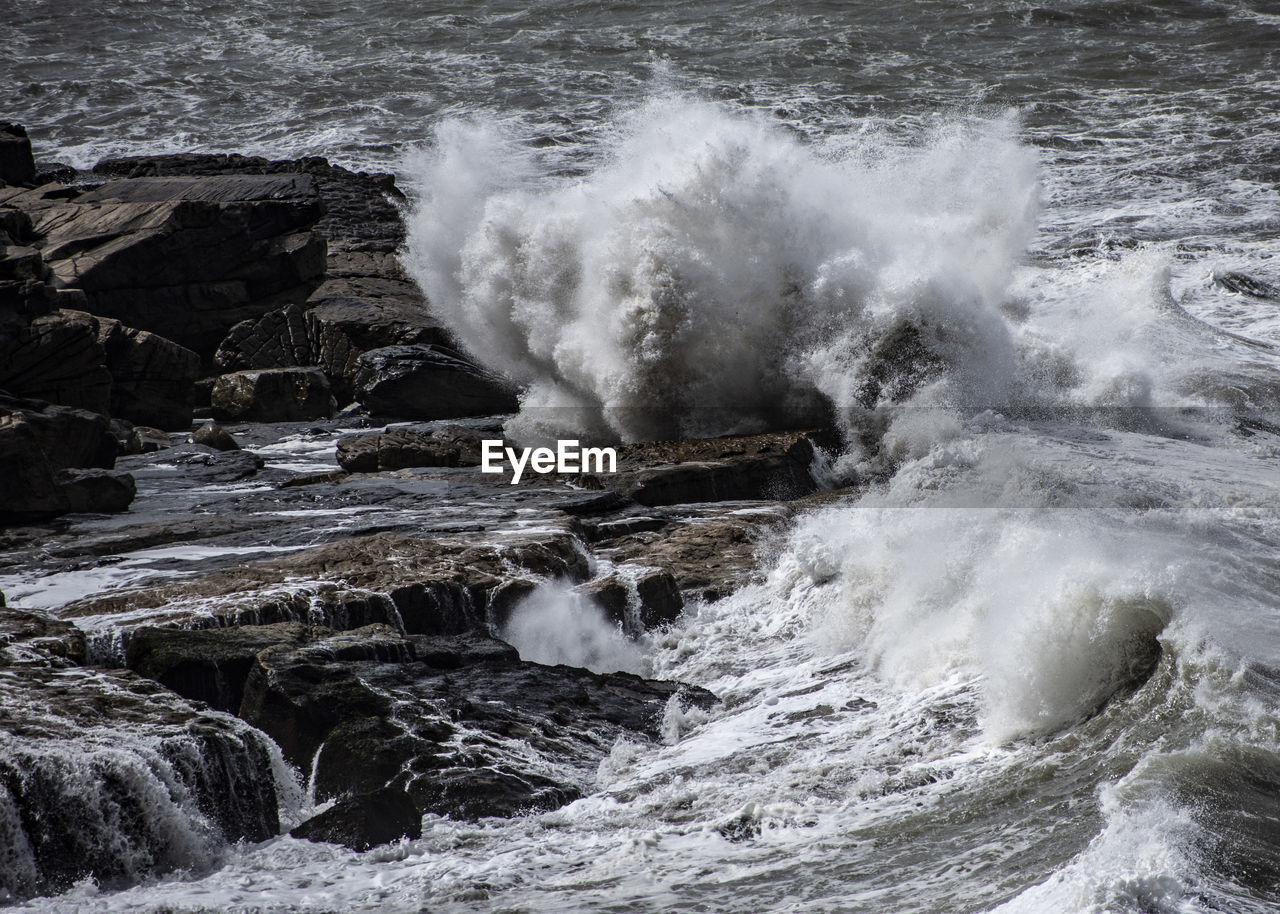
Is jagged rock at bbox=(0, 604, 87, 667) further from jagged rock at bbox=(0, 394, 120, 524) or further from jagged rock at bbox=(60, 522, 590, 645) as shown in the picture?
jagged rock at bbox=(0, 394, 120, 524)

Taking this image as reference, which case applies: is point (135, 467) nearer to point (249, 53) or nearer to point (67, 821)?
point (67, 821)

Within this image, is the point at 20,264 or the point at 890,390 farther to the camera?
the point at 20,264

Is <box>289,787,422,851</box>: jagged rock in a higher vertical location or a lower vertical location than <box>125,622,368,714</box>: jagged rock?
lower

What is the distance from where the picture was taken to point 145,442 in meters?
12.4

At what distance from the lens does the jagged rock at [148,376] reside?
1372cm

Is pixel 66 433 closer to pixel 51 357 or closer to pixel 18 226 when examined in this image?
pixel 51 357

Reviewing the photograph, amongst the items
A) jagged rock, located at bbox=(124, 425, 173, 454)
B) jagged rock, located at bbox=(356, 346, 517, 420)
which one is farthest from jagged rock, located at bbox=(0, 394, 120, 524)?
jagged rock, located at bbox=(356, 346, 517, 420)

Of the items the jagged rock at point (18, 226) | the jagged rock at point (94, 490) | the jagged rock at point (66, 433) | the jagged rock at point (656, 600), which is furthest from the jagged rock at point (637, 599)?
the jagged rock at point (18, 226)

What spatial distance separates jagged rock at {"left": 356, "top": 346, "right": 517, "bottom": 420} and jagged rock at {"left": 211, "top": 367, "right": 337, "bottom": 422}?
1.80 ft

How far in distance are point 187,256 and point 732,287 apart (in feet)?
24.3

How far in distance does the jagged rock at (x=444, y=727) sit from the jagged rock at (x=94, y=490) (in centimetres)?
355

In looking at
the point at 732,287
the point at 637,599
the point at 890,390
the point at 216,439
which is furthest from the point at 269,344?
the point at 637,599

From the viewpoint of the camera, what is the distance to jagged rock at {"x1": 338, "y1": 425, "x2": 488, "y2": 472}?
36.3 ft

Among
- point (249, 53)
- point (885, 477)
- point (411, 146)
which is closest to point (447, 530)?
point (885, 477)
